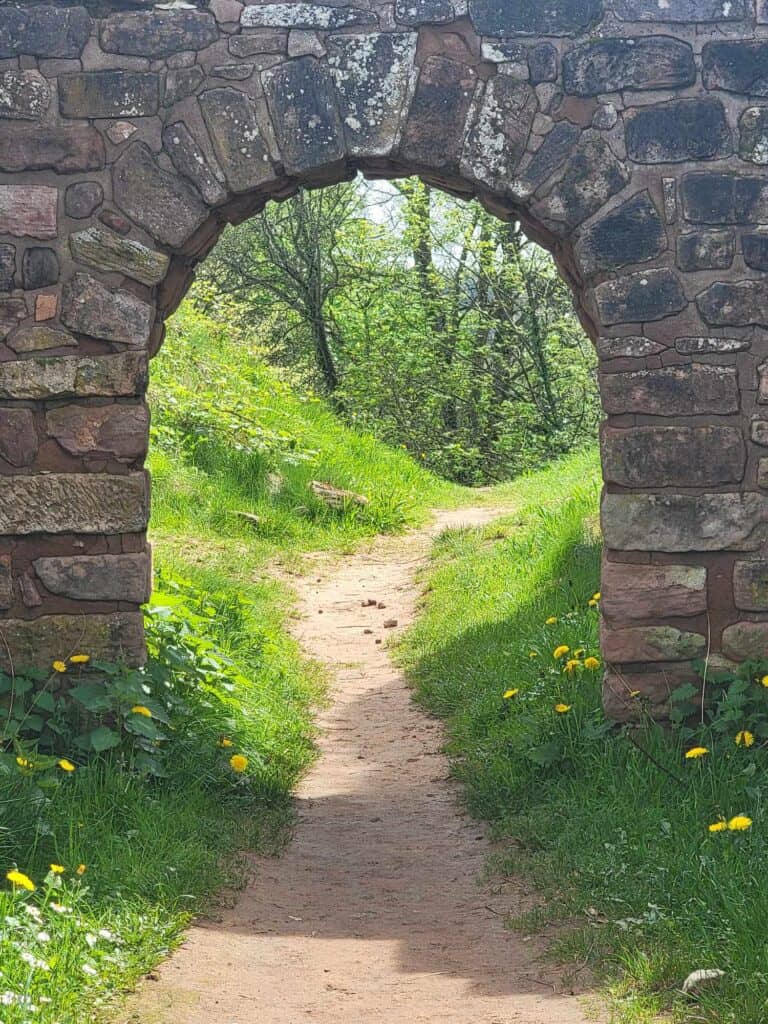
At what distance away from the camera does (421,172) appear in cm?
475

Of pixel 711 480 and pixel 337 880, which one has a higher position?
pixel 711 480

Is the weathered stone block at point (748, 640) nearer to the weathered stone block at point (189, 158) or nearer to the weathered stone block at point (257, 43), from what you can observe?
the weathered stone block at point (189, 158)

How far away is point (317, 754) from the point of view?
5.69 metres

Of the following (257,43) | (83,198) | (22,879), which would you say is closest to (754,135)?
(257,43)

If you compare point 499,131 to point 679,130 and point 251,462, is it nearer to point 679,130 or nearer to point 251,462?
point 679,130

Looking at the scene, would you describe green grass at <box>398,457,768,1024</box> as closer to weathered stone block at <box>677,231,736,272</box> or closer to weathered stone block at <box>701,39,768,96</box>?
weathered stone block at <box>677,231,736,272</box>

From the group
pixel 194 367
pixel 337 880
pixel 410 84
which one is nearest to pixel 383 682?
pixel 337 880

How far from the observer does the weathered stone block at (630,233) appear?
4.65m

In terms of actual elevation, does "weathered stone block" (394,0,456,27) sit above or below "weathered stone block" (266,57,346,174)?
above

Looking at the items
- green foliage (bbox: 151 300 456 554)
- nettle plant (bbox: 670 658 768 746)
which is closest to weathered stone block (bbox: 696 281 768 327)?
nettle plant (bbox: 670 658 768 746)

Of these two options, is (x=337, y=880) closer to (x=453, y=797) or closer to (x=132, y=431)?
(x=453, y=797)

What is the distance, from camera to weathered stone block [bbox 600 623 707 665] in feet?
15.5

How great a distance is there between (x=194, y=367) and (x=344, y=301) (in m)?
8.37

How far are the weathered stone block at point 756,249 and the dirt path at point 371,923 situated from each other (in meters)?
2.46
